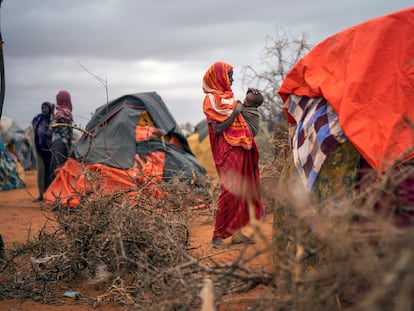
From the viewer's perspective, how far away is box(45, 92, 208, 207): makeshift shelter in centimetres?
855

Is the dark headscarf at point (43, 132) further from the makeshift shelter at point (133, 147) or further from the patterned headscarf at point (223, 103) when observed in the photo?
the patterned headscarf at point (223, 103)

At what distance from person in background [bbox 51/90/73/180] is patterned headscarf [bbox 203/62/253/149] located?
4.26 m

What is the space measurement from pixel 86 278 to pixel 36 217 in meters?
4.38

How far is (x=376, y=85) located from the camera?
3150 mm

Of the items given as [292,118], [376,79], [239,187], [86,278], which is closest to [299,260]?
[376,79]

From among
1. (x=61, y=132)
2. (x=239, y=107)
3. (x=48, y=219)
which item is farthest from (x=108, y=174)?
(x=239, y=107)

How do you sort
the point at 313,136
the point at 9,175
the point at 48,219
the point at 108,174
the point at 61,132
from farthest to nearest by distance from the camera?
the point at 9,175 < the point at 61,132 < the point at 108,174 < the point at 48,219 < the point at 313,136

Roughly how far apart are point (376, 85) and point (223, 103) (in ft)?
8.03

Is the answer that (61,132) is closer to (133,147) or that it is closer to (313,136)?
(133,147)

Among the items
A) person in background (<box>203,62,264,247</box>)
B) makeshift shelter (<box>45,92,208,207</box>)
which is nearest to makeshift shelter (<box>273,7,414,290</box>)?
person in background (<box>203,62,264,247</box>)

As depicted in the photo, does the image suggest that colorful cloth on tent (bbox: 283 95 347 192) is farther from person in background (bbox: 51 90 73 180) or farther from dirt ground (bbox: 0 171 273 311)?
person in background (bbox: 51 90 73 180)

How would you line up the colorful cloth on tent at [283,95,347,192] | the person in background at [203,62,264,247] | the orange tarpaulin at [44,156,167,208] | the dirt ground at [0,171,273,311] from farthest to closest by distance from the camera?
the orange tarpaulin at [44,156,167,208] → the person in background at [203,62,264,247] → the dirt ground at [0,171,273,311] → the colorful cloth on tent at [283,95,347,192]

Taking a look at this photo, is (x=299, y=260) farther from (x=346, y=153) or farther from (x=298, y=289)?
(x=346, y=153)

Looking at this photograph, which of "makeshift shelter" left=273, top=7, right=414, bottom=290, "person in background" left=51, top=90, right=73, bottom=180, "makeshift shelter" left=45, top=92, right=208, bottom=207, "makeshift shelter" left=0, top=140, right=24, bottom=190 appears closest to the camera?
"makeshift shelter" left=273, top=7, right=414, bottom=290
